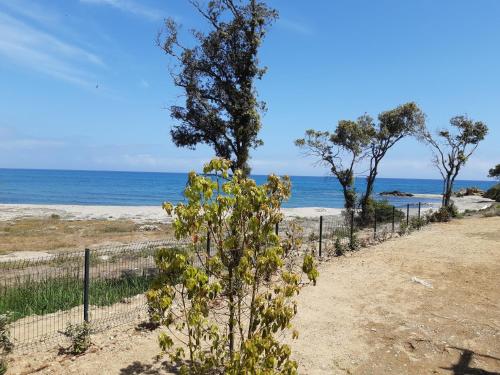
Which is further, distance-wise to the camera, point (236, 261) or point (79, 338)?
point (79, 338)

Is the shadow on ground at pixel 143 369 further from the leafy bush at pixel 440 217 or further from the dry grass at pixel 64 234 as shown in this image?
the leafy bush at pixel 440 217

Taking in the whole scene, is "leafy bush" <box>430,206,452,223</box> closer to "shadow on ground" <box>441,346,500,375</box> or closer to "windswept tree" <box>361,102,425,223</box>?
"windswept tree" <box>361,102,425,223</box>

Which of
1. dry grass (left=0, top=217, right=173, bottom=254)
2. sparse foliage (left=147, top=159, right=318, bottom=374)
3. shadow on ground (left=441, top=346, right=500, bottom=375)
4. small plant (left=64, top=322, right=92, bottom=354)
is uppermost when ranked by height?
sparse foliage (left=147, top=159, right=318, bottom=374)

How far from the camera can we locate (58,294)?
998cm

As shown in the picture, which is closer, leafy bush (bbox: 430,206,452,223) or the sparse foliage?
the sparse foliage

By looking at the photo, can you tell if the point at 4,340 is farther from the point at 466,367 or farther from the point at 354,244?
the point at 354,244

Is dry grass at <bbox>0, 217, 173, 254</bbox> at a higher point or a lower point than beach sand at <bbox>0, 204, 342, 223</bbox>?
higher

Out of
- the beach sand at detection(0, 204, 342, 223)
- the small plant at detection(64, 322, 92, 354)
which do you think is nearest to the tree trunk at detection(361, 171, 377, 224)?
the beach sand at detection(0, 204, 342, 223)

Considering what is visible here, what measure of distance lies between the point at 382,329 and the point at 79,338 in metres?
5.39

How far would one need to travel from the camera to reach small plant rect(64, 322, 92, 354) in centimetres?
693

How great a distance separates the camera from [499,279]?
40.0 feet

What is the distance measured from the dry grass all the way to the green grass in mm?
11159

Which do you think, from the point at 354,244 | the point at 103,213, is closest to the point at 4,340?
the point at 354,244

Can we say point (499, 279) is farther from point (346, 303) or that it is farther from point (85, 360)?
point (85, 360)
